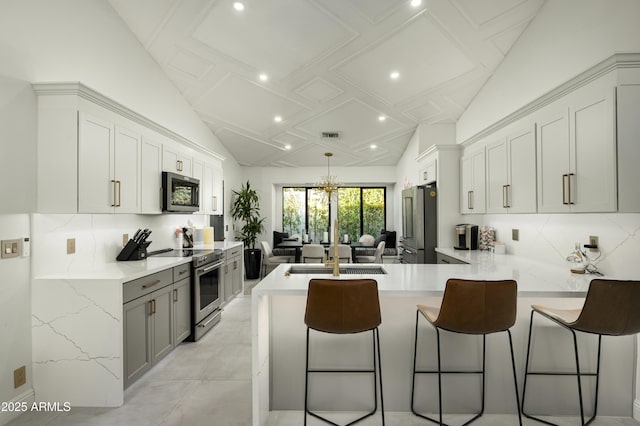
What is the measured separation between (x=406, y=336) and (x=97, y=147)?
2.78 metres

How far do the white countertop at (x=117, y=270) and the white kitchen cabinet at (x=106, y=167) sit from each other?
0.49 m

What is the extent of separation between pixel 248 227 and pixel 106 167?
457 centimetres

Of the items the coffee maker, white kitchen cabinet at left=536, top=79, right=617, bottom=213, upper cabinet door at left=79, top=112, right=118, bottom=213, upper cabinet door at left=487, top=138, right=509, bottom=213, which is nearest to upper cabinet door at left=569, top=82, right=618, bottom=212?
white kitchen cabinet at left=536, top=79, right=617, bottom=213

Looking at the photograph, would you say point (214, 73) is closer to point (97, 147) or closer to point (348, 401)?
point (97, 147)

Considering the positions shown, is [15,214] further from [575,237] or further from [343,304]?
[575,237]

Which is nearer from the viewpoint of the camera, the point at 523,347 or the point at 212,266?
the point at 523,347

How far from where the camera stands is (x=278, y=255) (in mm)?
7316

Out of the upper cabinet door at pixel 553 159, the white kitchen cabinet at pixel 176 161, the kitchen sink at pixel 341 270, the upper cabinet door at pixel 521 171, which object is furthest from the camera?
the white kitchen cabinet at pixel 176 161

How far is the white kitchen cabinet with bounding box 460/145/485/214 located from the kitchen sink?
1824mm

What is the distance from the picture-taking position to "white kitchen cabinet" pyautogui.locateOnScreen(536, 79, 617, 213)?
201 cm

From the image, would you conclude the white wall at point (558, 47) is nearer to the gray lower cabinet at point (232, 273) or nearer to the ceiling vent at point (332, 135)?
the ceiling vent at point (332, 135)

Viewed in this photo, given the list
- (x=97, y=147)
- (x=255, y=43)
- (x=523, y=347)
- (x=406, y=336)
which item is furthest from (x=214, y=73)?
(x=523, y=347)

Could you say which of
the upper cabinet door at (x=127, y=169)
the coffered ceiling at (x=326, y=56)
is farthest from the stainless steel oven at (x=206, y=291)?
the coffered ceiling at (x=326, y=56)

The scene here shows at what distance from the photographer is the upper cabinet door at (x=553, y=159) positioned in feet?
7.77
